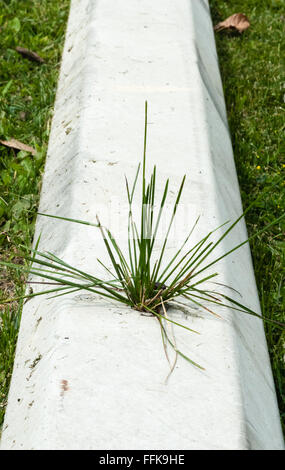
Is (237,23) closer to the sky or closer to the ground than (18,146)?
closer to the sky

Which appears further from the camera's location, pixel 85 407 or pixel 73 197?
pixel 73 197

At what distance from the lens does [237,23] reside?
12.4 ft

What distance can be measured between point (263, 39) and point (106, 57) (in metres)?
1.34

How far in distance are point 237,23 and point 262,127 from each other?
0.94m

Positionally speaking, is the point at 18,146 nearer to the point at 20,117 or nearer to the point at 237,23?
the point at 20,117

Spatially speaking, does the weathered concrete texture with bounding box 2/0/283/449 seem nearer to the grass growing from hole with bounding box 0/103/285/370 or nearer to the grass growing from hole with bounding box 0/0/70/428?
the grass growing from hole with bounding box 0/103/285/370

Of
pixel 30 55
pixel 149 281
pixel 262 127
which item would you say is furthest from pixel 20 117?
pixel 149 281

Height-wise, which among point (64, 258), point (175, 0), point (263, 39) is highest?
point (175, 0)

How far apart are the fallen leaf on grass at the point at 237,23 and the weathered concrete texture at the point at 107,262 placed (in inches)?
28.3

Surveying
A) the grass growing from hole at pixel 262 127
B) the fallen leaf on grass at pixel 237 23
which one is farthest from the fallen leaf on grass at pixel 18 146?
the fallen leaf on grass at pixel 237 23

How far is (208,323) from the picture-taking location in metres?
1.77
